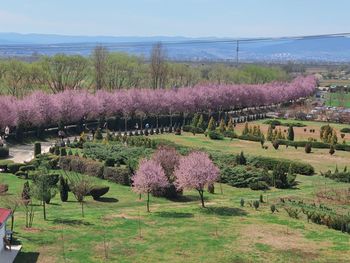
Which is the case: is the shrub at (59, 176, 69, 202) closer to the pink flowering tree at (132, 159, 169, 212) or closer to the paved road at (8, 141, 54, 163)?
the pink flowering tree at (132, 159, 169, 212)

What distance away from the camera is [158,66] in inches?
4373

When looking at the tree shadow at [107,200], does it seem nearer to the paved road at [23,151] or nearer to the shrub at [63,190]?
the shrub at [63,190]

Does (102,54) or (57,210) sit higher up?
(102,54)

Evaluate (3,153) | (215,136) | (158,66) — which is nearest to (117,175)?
(3,153)

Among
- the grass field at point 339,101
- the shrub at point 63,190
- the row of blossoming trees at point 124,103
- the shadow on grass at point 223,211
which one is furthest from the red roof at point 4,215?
the grass field at point 339,101

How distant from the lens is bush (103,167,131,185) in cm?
Result: 4362

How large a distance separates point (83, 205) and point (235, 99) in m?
→ 71.4

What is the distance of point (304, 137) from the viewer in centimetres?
7481

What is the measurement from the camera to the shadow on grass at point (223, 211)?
34.8m

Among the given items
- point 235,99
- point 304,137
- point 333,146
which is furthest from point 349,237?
point 235,99

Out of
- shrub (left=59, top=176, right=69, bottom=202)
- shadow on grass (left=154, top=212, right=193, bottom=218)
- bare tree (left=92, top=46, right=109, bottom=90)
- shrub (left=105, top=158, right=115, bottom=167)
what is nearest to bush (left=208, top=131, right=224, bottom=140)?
shrub (left=105, top=158, right=115, bottom=167)

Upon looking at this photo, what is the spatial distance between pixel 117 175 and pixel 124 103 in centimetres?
3792

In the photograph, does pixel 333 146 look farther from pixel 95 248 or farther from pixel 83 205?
pixel 95 248

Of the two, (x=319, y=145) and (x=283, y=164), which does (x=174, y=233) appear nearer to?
(x=283, y=164)
